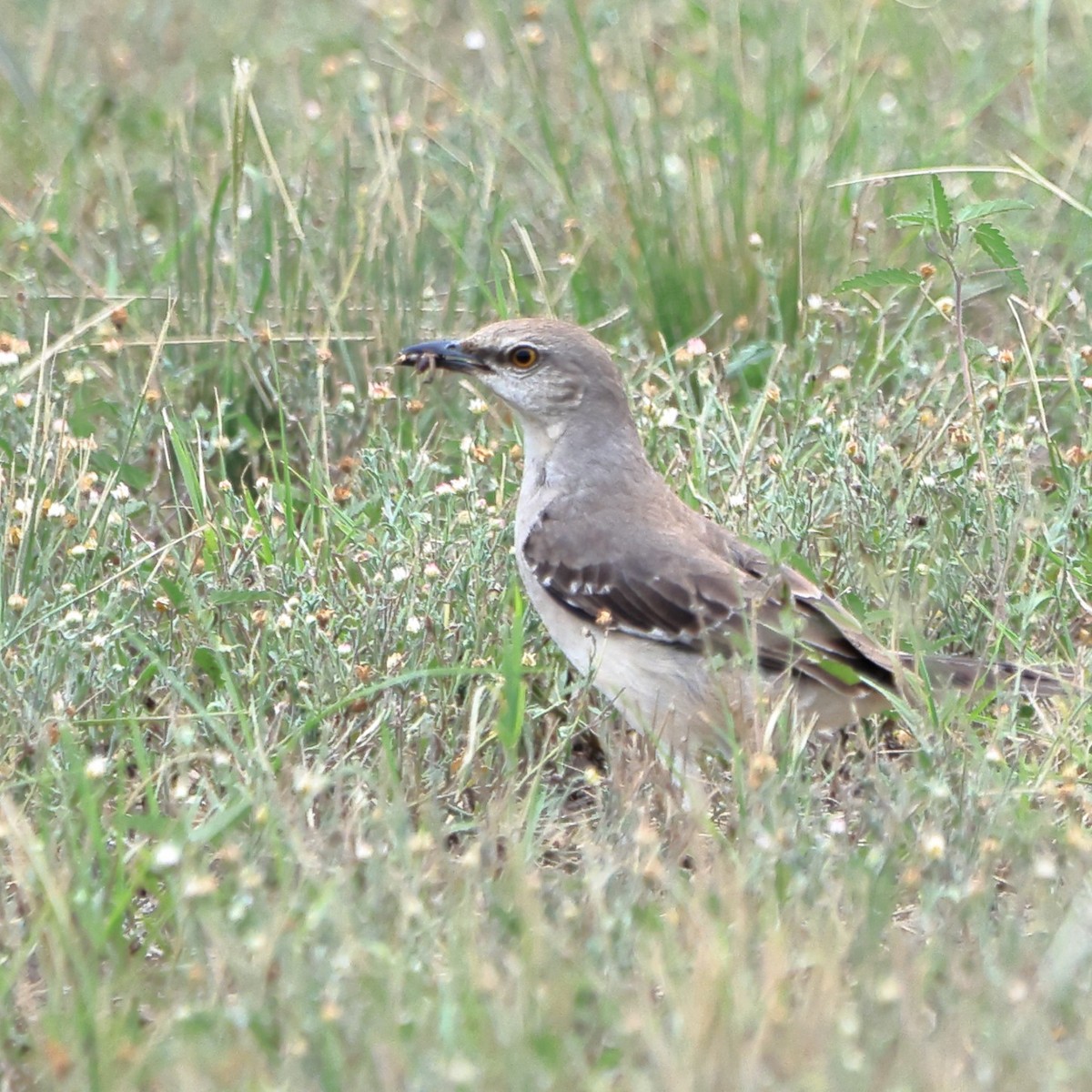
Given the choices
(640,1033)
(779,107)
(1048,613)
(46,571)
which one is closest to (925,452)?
(1048,613)

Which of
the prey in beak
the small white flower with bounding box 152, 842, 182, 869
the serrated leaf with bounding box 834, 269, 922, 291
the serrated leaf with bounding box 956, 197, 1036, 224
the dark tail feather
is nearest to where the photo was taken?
the small white flower with bounding box 152, 842, 182, 869

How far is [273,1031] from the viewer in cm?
316

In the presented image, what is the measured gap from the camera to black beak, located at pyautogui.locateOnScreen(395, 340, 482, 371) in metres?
5.41

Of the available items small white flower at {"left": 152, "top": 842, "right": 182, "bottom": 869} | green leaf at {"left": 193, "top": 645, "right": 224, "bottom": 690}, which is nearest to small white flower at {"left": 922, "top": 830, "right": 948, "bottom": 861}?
small white flower at {"left": 152, "top": 842, "right": 182, "bottom": 869}

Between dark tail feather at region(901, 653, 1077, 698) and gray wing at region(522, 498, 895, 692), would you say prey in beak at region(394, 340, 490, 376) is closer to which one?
gray wing at region(522, 498, 895, 692)

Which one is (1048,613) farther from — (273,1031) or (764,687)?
(273,1031)

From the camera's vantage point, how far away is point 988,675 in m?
4.82

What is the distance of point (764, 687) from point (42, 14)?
6399mm

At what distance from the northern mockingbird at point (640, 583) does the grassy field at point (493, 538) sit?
0.15 m

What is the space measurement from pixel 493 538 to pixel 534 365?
52 cm

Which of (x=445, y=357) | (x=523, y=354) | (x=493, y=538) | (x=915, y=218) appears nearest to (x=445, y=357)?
(x=445, y=357)

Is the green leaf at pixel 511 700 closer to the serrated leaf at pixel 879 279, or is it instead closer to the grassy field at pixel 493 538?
the grassy field at pixel 493 538

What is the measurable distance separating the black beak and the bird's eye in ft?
0.32

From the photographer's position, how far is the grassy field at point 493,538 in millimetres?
3168
